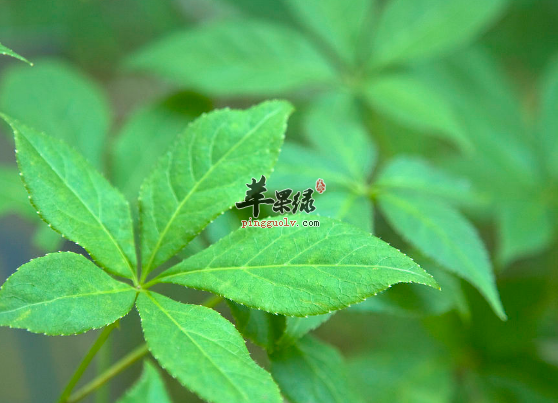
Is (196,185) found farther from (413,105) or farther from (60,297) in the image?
(413,105)

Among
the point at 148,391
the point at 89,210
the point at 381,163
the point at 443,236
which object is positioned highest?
the point at 381,163

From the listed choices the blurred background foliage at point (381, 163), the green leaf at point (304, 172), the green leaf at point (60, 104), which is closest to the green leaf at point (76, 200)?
the blurred background foliage at point (381, 163)

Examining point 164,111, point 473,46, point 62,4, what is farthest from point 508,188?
point 62,4

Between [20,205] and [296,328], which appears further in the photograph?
[20,205]

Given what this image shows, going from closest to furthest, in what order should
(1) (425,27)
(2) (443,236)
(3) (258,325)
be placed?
(3) (258,325) → (2) (443,236) → (1) (425,27)

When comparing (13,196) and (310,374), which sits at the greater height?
(13,196)

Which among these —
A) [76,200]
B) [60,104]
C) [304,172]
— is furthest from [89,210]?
[60,104]

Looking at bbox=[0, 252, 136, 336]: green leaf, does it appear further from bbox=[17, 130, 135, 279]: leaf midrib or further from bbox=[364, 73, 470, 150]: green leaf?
bbox=[364, 73, 470, 150]: green leaf
